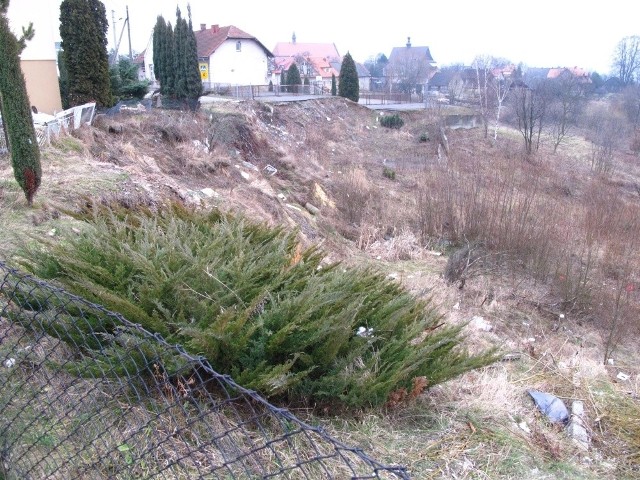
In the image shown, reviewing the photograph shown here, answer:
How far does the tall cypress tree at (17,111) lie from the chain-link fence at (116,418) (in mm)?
3419

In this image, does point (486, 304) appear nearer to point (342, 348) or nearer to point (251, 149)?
Result: point (342, 348)

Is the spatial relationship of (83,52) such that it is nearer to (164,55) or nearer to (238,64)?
(164,55)

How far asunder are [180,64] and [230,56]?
19.0 metres

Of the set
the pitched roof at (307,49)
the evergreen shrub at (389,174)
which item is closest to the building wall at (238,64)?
the evergreen shrub at (389,174)

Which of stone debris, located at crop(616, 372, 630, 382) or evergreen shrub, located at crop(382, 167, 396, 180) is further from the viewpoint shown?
evergreen shrub, located at crop(382, 167, 396, 180)

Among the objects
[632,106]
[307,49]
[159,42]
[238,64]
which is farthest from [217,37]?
[307,49]

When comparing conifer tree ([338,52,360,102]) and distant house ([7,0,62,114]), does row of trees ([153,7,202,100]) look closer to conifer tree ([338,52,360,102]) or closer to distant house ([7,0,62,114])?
distant house ([7,0,62,114])

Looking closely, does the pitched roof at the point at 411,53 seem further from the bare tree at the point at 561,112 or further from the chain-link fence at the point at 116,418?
the chain-link fence at the point at 116,418

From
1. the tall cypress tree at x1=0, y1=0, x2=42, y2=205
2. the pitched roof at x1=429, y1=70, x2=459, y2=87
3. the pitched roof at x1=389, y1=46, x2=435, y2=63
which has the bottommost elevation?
the tall cypress tree at x1=0, y1=0, x2=42, y2=205

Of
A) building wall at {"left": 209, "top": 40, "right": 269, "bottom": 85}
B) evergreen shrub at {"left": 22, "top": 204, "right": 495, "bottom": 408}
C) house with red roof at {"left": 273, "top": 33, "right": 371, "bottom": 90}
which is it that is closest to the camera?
evergreen shrub at {"left": 22, "top": 204, "right": 495, "bottom": 408}

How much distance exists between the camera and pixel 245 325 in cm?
351

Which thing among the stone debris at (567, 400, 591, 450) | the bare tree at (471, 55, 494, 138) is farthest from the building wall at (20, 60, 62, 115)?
the bare tree at (471, 55, 494, 138)

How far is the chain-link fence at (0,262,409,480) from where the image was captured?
275 cm

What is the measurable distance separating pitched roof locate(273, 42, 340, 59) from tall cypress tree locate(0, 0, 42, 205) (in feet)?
237
